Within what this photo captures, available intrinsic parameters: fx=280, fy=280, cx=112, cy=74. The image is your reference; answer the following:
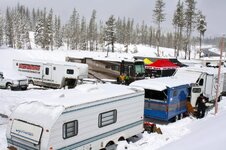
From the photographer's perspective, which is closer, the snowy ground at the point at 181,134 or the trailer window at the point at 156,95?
the snowy ground at the point at 181,134

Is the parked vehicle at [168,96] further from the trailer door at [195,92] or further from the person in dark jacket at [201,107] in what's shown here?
the person in dark jacket at [201,107]

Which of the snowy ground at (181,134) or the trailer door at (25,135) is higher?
the trailer door at (25,135)

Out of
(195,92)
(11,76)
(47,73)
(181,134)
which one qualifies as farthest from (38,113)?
(47,73)

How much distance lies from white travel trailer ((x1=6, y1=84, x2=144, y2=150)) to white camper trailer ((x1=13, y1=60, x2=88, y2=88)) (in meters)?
17.7

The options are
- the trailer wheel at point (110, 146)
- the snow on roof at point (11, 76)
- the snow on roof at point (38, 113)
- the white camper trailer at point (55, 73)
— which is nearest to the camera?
the snow on roof at point (38, 113)

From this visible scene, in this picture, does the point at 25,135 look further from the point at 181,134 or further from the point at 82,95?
the point at 181,134

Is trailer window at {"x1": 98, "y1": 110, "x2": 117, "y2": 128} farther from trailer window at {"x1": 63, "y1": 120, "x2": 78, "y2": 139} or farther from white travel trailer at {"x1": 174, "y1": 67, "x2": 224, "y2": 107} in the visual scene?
white travel trailer at {"x1": 174, "y1": 67, "x2": 224, "y2": 107}

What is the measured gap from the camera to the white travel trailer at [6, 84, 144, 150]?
9.64 metres

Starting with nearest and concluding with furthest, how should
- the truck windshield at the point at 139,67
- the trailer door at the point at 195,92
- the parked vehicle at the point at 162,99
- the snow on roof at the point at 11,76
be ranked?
the parked vehicle at the point at 162,99, the trailer door at the point at 195,92, the snow on roof at the point at 11,76, the truck windshield at the point at 139,67

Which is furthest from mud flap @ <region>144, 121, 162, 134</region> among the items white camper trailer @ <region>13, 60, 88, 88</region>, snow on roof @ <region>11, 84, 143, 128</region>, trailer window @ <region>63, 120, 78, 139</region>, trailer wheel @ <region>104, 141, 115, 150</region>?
white camper trailer @ <region>13, 60, 88, 88</region>

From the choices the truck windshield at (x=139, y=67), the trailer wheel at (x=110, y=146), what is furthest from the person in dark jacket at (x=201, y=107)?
the truck windshield at (x=139, y=67)

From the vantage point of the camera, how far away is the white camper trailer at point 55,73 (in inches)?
1227

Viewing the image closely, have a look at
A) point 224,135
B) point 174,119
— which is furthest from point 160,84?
point 224,135

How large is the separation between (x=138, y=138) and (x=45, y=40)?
67.9 m
